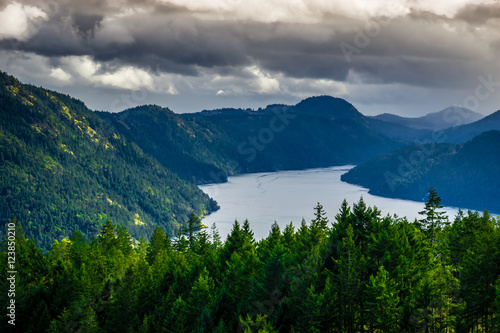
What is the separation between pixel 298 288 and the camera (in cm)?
3612

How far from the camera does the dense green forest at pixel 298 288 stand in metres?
34.1

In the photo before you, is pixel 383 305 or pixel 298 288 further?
pixel 298 288

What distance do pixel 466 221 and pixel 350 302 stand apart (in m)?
25.8

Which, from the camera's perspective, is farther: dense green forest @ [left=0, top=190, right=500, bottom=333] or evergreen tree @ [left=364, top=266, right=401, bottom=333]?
dense green forest @ [left=0, top=190, right=500, bottom=333]

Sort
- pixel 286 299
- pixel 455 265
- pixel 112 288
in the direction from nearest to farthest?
pixel 286 299 < pixel 112 288 < pixel 455 265

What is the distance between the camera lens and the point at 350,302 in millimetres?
37219

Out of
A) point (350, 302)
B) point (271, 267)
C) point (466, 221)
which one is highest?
point (466, 221)

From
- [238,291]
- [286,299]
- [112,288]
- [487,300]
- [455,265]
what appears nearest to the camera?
[487,300]

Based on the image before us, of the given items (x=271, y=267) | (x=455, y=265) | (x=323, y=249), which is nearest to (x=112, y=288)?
(x=271, y=267)

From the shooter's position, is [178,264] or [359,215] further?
[178,264]

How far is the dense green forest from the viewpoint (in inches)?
1342

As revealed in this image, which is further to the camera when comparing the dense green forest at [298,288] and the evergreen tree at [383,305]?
the dense green forest at [298,288]

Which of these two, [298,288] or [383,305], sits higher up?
[298,288]

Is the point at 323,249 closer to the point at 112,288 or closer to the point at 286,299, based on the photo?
the point at 286,299
